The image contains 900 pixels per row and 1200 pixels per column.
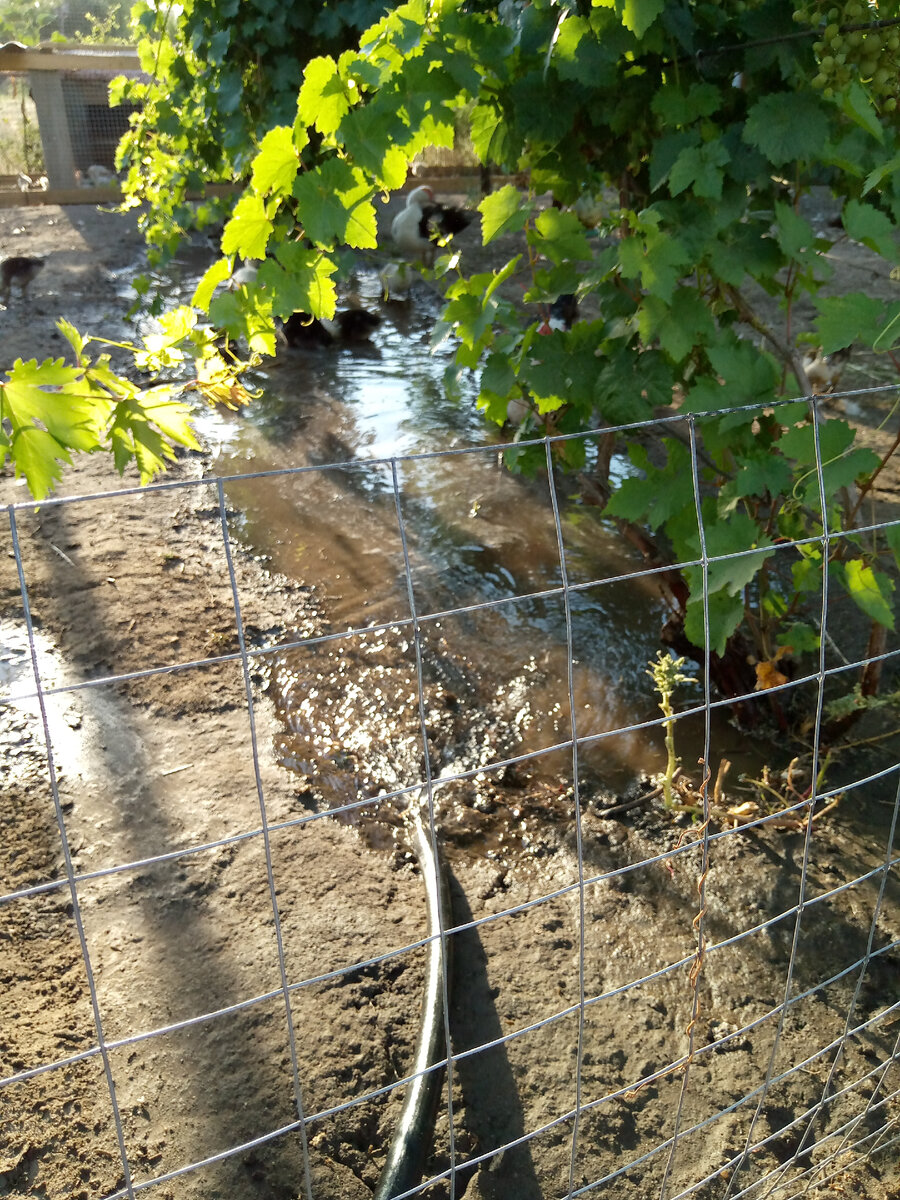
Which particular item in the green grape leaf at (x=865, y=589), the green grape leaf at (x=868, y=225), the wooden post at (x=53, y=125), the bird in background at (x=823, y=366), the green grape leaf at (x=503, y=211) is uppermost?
the wooden post at (x=53, y=125)

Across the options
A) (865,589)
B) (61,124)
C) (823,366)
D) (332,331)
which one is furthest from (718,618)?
(61,124)

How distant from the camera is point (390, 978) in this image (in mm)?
2156

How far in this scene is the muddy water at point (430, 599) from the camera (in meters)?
2.99

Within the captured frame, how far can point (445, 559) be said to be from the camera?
409cm

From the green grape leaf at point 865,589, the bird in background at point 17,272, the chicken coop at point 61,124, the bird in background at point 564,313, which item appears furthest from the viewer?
the chicken coop at point 61,124

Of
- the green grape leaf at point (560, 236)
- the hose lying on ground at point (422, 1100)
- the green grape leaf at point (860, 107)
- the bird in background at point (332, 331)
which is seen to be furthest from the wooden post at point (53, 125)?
the hose lying on ground at point (422, 1100)

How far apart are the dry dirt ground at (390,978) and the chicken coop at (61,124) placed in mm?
9388

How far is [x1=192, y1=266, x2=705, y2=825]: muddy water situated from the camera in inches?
118

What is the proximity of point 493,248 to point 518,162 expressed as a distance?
295 inches

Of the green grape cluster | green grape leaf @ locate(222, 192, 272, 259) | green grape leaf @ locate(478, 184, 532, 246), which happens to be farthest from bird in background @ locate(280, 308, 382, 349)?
the green grape cluster

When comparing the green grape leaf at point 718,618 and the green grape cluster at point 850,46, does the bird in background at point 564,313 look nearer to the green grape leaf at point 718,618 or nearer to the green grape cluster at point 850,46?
the green grape leaf at point 718,618

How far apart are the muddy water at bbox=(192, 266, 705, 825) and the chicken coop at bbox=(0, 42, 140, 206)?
6.73m

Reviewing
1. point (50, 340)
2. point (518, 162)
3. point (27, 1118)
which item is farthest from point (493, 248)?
point (27, 1118)

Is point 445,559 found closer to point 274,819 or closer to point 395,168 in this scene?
point 274,819
